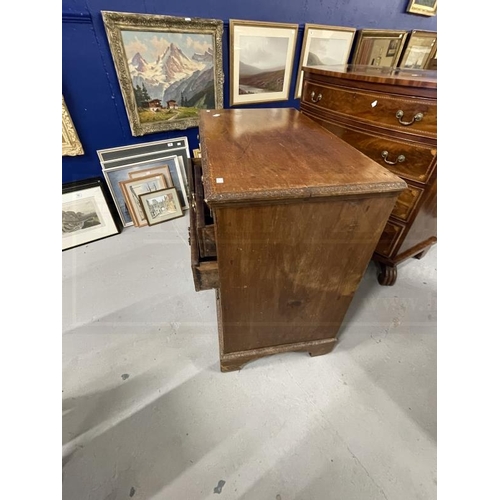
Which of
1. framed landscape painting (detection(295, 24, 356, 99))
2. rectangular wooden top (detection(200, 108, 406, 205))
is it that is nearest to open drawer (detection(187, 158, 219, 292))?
rectangular wooden top (detection(200, 108, 406, 205))

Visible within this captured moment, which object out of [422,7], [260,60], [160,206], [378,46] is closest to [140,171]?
[160,206]

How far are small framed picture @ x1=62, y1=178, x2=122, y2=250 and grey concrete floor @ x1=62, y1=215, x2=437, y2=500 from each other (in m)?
0.39

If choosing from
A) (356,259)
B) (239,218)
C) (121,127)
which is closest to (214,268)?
(239,218)

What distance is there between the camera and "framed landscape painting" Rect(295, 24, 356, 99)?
5.66ft

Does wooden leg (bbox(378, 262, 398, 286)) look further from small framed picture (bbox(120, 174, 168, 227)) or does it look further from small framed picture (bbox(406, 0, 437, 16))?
small framed picture (bbox(406, 0, 437, 16))

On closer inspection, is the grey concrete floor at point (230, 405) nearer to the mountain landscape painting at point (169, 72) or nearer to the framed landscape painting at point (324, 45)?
the mountain landscape painting at point (169, 72)

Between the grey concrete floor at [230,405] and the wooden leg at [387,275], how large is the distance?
3.2 inches

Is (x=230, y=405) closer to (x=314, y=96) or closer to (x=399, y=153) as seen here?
(x=399, y=153)

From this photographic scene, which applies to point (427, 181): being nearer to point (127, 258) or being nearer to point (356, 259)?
point (356, 259)

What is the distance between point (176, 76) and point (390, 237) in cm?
158

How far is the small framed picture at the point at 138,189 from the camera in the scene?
1.72 m

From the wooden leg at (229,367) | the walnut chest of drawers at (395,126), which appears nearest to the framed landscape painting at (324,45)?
the walnut chest of drawers at (395,126)

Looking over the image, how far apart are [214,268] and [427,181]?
96 centimetres

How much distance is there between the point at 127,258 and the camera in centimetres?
161
